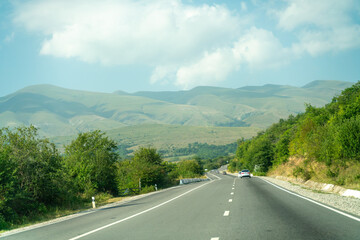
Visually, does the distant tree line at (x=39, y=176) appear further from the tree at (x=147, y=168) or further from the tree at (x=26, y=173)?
the tree at (x=147, y=168)

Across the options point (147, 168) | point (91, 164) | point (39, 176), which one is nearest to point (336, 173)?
point (39, 176)

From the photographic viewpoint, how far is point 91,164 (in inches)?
1373

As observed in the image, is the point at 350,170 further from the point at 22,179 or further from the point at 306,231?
the point at 22,179

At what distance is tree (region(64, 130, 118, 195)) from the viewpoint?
33.8 metres

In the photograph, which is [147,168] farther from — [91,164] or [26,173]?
[26,173]

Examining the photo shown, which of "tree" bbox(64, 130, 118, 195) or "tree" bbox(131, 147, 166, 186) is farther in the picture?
"tree" bbox(131, 147, 166, 186)

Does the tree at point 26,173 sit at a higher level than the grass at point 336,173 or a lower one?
higher

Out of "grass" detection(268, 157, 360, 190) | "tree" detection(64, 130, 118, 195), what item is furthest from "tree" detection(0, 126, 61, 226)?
"grass" detection(268, 157, 360, 190)

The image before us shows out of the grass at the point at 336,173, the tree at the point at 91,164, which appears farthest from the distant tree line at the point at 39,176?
the grass at the point at 336,173

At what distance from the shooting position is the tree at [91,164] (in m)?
33.8

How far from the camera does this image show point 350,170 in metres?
23.0

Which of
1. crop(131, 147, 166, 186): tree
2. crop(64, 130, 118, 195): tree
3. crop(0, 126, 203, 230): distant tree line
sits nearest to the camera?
crop(0, 126, 203, 230): distant tree line

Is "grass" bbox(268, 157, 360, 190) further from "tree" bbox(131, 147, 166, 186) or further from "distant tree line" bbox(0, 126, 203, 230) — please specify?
"tree" bbox(131, 147, 166, 186)

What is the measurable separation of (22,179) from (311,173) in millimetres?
23612
